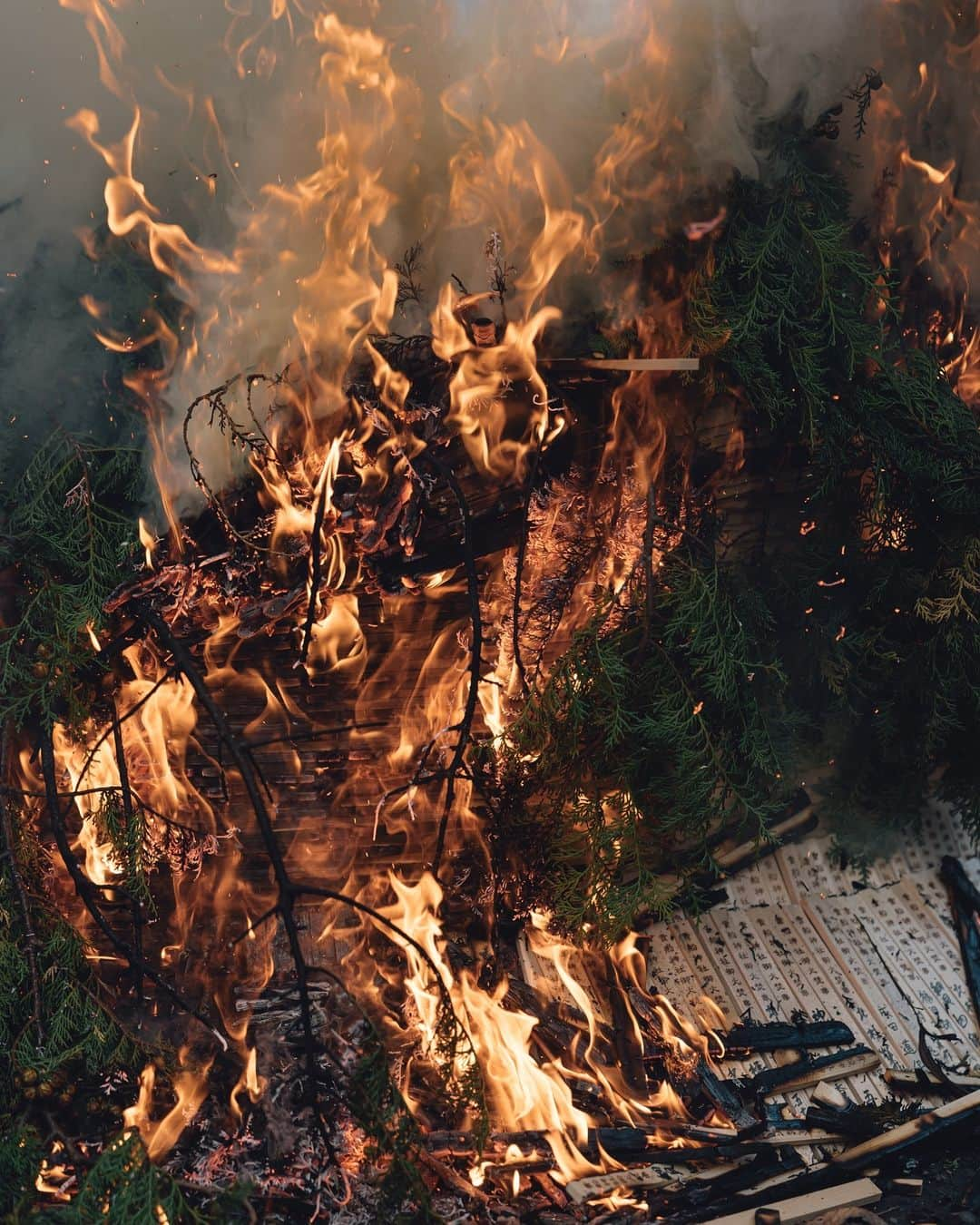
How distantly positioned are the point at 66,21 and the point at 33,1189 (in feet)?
13.7

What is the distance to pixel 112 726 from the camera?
12.5 feet

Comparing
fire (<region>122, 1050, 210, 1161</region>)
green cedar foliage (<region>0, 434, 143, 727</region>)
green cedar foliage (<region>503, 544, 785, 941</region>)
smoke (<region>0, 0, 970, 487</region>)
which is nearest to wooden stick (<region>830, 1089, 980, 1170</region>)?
green cedar foliage (<region>503, 544, 785, 941</region>)

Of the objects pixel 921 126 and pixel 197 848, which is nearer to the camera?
pixel 197 848

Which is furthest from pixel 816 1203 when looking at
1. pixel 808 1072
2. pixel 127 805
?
pixel 127 805

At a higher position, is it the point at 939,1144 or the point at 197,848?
the point at 197,848

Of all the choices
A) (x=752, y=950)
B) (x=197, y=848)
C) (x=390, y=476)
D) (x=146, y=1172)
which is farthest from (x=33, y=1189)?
(x=752, y=950)

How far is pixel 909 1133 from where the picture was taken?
13.0 feet

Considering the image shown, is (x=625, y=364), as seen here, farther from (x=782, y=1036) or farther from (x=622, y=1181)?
(x=622, y=1181)

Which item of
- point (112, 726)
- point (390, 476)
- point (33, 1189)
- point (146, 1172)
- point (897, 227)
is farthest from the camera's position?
point (897, 227)

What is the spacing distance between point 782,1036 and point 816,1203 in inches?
35.4

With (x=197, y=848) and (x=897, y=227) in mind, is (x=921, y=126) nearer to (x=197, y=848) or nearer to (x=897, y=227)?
(x=897, y=227)

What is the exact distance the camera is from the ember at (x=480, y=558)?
13.3 feet

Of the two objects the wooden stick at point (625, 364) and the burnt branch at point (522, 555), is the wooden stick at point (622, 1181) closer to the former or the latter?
the burnt branch at point (522, 555)

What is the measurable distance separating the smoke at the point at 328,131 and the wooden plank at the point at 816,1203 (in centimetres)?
349
